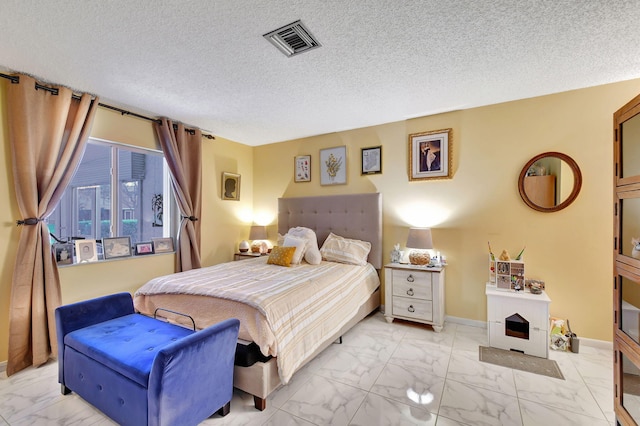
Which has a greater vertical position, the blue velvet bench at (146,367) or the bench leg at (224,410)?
the blue velvet bench at (146,367)

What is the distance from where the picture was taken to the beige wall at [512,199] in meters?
2.72

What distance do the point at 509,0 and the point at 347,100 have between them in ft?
5.36

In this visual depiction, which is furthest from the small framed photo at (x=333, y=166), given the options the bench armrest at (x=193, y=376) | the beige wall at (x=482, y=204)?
the bench armrest at (x=193, y=376)

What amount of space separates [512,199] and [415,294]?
4.89 ft

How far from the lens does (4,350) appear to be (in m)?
2.45

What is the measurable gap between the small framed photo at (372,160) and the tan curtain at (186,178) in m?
2.29

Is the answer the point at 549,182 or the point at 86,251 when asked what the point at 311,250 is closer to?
the point at 86,251

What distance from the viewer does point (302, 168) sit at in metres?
4.50

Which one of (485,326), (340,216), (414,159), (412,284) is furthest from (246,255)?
(485,326)

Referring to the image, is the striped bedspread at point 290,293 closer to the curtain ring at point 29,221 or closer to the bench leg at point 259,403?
the bench leg at point 259,403

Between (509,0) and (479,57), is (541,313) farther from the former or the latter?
(509,0)

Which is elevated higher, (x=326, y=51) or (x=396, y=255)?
(x=326, y=51)

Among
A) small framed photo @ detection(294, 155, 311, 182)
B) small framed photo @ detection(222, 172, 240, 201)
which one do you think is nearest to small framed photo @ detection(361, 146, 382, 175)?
small framed photo @ detection(294, 155, 311, 182)

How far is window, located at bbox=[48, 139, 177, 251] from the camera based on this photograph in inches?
124
